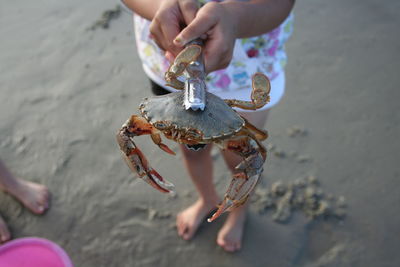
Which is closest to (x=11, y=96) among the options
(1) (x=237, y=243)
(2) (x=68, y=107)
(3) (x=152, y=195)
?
(2) (x=68, y=107)

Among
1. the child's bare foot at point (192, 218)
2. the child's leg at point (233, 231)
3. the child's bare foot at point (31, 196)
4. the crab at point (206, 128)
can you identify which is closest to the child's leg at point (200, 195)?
the child's bare foot at point (192, 218)

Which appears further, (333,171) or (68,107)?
(68,107)

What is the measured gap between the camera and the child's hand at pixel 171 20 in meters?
1.42

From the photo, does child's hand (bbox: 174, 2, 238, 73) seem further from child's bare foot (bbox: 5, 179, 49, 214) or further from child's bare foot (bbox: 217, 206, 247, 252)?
child's bare foot (bbox: 5, 179, 49, 214)

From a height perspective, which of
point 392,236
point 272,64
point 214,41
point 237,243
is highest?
point 214,41

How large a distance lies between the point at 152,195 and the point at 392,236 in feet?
5.83

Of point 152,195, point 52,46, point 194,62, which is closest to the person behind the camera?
point 194,62

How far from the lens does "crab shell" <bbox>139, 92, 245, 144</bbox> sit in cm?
117

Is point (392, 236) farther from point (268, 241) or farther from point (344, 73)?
point (344, 73)

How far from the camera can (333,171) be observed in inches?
109

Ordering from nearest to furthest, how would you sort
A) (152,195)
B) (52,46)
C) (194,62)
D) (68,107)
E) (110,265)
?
(194,62)
(110,265)
(152,195)
(68,107)
(52,46)

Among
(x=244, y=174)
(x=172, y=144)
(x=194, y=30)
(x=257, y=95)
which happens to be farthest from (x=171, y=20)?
(x=172, y=144)

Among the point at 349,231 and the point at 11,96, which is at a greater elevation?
the point at 11,96

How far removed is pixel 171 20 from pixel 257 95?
1.58 ft
